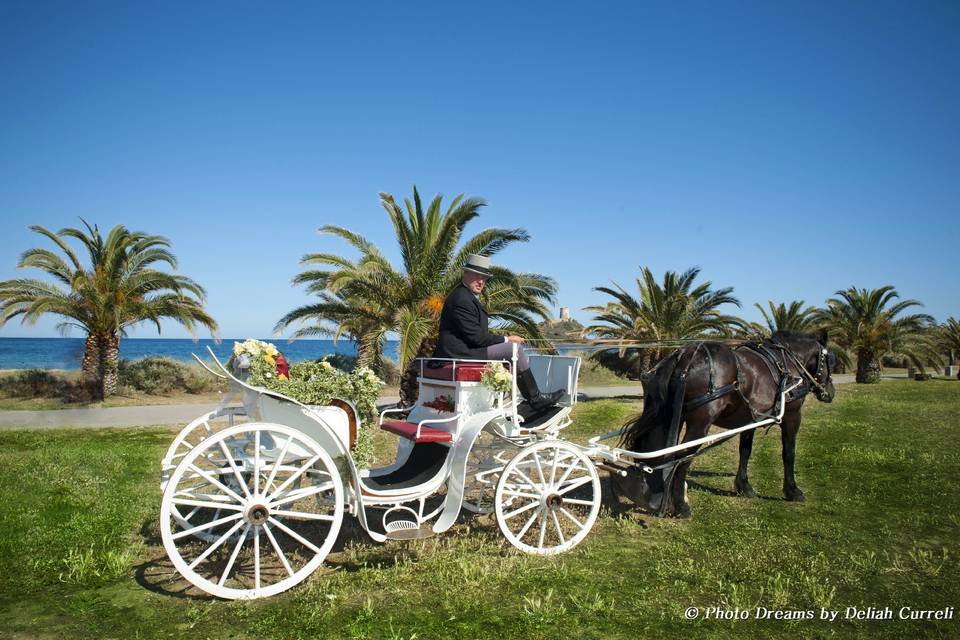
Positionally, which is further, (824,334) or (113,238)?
(113,238)

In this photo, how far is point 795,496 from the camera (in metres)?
6.70

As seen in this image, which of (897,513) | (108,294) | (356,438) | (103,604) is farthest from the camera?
(108,294)

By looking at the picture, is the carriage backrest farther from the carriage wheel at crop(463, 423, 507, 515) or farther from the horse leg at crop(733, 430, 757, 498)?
the horse leg at crop(733, 430, 757, 498)

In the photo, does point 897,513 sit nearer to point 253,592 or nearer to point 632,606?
point 632,606

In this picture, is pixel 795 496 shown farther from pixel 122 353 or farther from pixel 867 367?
pixel 122 353

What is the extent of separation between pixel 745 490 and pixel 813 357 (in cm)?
170

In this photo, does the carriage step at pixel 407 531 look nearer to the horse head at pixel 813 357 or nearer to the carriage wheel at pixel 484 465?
the carriage wheel at pixel 484 465

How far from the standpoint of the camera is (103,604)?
3.93 m

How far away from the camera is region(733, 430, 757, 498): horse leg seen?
272 inches

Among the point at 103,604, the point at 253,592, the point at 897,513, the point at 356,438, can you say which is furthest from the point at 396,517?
the point at 897,513

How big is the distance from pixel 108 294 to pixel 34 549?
13.7m

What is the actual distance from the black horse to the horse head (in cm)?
20

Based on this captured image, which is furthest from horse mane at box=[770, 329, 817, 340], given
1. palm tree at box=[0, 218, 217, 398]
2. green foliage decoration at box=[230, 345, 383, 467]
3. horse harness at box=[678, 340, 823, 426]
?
palm tree at box=[0, 218, 217, 398]

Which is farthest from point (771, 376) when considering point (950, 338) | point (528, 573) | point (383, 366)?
point (950, 338)
